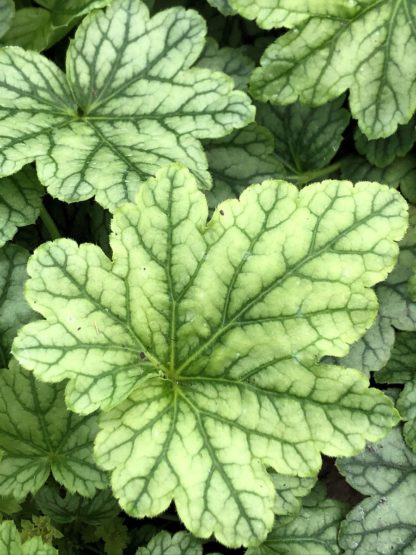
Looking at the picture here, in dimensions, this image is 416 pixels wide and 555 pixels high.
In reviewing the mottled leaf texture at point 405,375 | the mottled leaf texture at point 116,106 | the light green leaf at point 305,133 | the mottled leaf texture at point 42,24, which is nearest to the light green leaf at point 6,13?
the mottled leaf texture at point 42,24

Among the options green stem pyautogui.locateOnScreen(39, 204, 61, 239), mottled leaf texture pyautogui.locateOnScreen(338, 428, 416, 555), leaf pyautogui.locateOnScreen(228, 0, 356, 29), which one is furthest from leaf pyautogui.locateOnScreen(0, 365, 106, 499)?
leaf pyautogui.locateOnScreen(228, 0, 356, 29)

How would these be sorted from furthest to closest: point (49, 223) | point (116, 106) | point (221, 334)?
point (49, 223), point (116, 106), point (221, 334)

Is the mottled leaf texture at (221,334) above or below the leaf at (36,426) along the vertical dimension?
above

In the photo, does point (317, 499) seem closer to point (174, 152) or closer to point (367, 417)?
point (367, 417)

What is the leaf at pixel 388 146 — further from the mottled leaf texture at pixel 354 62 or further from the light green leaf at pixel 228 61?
the light green leaf at pixel 228 61

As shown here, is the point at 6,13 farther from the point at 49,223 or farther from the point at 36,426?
the point at 36,426

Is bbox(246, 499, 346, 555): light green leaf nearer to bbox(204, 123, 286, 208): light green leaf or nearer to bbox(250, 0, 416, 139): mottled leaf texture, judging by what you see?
bbox(204, 123, 286, 208): light green leaf

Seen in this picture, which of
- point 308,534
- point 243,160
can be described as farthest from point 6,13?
point 308,534
